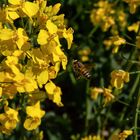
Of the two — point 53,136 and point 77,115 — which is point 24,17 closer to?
point 53,136

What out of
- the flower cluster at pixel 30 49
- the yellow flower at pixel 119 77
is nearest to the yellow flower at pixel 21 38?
the flower cluster at pixel 30 49

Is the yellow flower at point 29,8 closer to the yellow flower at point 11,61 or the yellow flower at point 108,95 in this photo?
the yellow flower at point 11,61

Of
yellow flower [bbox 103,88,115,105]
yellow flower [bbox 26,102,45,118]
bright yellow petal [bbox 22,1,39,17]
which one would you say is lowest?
yellow flower [bbox 103,88,115,105]

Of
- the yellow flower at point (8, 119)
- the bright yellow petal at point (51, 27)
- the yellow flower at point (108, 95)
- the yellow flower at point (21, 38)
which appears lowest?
the yellow flower at point (108, 95)

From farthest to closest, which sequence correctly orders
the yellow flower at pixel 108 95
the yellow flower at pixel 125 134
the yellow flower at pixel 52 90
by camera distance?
the yellow flower at pixel 108 95
the yellow flower at pixel 125 134
the yellow flower at pixel 52 90

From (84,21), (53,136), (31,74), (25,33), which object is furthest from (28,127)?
(84,21)

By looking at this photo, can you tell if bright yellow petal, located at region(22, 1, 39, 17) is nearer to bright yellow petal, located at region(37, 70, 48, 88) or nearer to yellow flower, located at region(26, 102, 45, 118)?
bright yellow petal, located at region(37, 70, 48, 88)

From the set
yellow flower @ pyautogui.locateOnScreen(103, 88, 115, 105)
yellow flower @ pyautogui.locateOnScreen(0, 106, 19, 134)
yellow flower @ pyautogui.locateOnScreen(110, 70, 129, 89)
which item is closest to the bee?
yellow flower @ pyautogui.locateOnScreen(110, 70, 129, 89)

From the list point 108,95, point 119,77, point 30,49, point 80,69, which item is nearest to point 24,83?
point 30,49
